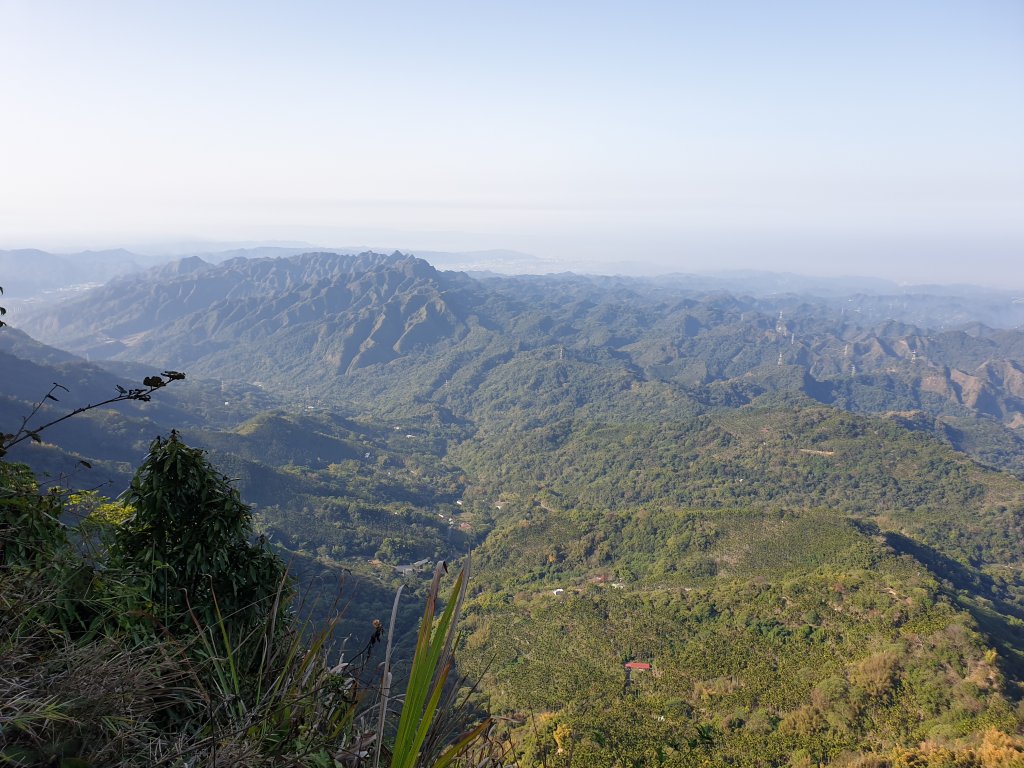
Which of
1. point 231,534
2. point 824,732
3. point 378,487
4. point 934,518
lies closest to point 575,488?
point 378,487

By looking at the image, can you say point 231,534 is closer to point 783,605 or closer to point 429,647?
point 429,647

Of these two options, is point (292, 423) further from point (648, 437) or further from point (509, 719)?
point (509, 719)

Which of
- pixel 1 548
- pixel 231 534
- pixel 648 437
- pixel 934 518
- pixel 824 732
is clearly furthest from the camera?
pixel 648 437

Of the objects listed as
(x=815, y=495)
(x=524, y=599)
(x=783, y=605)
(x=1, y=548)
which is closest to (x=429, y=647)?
(x=1, y=548)

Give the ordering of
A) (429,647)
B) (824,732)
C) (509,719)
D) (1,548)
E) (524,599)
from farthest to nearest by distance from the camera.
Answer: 1. (524,599)
2. (824,732)
3. (1,548)
4. (509,719)
5. (429,647)

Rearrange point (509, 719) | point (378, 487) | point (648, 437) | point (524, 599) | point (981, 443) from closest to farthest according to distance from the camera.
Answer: point (509, 719), point (524, 599), point (378, 487), point (648, 437), point (981, 443)

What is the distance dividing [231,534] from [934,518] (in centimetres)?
9987

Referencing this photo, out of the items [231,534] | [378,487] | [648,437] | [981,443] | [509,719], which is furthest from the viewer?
[981,443]

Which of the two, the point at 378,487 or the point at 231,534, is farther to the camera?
the point at 378,487

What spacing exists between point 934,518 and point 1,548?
10185 centimetres

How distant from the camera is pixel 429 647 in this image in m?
1.79

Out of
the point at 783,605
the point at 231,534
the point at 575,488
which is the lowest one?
the point at 575,488

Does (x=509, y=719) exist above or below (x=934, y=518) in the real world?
above

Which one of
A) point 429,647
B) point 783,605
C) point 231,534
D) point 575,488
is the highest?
point 429,647
